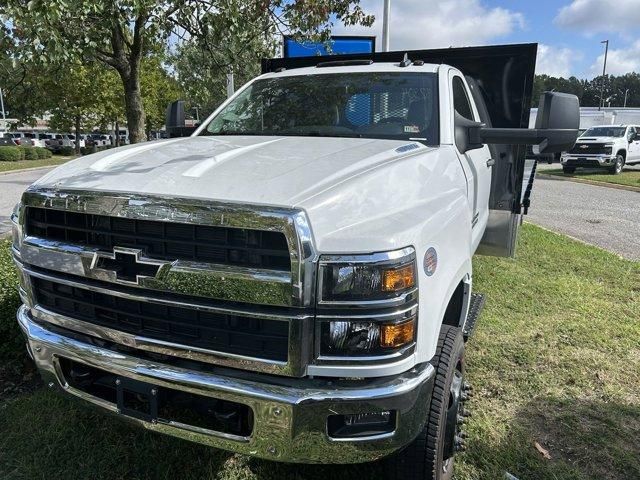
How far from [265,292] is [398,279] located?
47 centimetres

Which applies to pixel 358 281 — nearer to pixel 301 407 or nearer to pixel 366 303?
pixel 366 303

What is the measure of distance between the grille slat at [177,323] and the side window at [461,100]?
219 centimetres

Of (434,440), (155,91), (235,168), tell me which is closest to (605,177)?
(434,440)

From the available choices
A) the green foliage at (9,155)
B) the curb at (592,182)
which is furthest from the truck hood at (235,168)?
the green foliage at (9,155)

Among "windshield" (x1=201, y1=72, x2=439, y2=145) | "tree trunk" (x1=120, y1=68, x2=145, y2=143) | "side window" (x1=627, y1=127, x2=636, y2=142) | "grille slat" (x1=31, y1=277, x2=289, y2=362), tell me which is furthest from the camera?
"side window" (x1=627, y1=127, x2=636, y2=142)

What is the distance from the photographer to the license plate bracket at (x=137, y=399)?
2.09m

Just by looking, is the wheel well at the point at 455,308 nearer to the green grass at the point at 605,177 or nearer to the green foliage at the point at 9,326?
the green foliage at the point at 9,326

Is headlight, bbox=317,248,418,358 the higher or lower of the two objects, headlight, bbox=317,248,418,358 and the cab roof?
the lower

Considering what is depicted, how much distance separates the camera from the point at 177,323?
81.3 inches

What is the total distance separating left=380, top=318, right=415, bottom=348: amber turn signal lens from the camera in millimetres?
1844

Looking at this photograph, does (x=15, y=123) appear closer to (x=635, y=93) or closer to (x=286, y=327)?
(x=286, y=327)

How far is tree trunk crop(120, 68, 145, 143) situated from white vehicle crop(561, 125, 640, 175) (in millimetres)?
17901

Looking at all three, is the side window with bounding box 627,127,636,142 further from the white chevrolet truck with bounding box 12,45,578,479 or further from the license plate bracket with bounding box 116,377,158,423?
the license plate bracket with bounding box 116,377,158,423

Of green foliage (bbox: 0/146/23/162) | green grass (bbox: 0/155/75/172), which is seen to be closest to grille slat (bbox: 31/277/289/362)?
green grass (bbox: 0/155/75/172)
